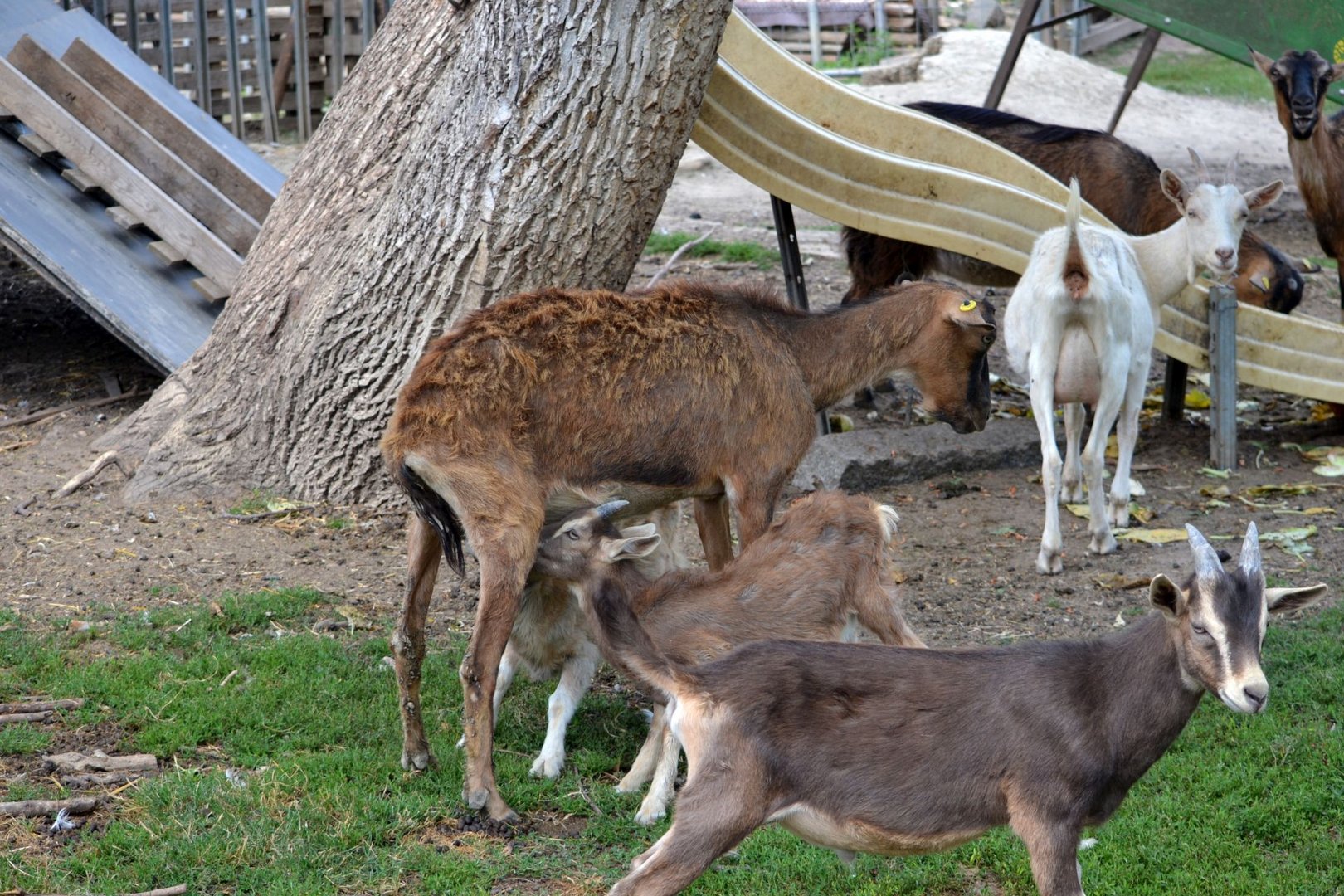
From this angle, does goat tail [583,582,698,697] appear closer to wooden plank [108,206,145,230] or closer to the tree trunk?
the tree trunk

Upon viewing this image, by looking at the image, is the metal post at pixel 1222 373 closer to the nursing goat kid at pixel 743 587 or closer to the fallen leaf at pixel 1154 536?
the fallen leaf at pixel 1154 536

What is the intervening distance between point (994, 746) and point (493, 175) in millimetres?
3932

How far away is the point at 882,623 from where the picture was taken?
5.59 meters

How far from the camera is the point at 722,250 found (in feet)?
42.8

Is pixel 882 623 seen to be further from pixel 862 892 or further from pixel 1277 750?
pixel 1277 750

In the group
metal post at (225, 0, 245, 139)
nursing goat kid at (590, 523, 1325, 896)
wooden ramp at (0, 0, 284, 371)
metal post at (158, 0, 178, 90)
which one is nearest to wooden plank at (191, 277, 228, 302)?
wooden ramp at (0, 0, 284, 371)

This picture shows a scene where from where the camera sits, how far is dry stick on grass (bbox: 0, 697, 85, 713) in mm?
5664

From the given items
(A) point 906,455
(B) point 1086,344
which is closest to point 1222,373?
(B) point 1086,344

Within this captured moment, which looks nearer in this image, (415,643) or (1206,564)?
(1206,564)

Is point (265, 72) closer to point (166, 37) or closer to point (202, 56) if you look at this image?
point (202, 56)

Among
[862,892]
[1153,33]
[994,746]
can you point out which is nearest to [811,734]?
[994,746]

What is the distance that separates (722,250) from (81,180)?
5.65 meters

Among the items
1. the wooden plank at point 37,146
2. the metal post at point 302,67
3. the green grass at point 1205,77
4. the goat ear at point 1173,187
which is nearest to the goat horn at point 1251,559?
the goat ear at point 1173,187

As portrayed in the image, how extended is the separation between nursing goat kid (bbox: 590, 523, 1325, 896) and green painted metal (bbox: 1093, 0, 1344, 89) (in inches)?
383
